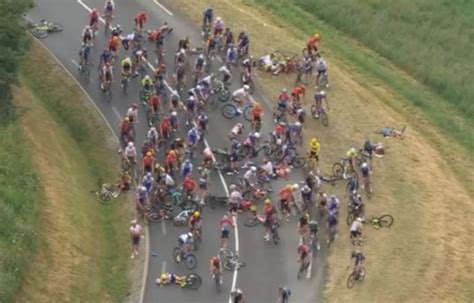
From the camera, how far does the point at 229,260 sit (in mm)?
39562

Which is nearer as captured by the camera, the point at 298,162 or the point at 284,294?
the point at 284,294

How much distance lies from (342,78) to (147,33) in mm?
12010

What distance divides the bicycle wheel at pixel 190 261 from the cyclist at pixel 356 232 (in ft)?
23.2

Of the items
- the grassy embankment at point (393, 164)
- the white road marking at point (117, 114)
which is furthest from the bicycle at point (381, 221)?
the white road marking at point (117, 114)

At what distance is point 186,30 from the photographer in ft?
190

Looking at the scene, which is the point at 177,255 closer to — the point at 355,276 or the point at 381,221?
the point at 355,276

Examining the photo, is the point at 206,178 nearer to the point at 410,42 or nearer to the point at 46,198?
the point at 46,198

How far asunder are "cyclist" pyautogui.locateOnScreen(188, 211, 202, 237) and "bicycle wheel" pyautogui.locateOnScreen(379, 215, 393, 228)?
855 centimetres

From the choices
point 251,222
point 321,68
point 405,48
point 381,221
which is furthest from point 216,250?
point 405,48

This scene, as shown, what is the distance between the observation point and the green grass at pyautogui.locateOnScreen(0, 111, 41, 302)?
3403cm

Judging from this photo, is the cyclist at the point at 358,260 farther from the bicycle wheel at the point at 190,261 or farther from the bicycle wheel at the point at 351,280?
the bicycle wheel at the point at 190,261

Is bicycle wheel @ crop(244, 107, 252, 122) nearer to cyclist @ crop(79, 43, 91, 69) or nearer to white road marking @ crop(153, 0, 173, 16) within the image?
cyclist @ crop(79, 43, 91, 69)

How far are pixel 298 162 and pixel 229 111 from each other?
5415 mm

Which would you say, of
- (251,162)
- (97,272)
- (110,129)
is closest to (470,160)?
(251,162)
